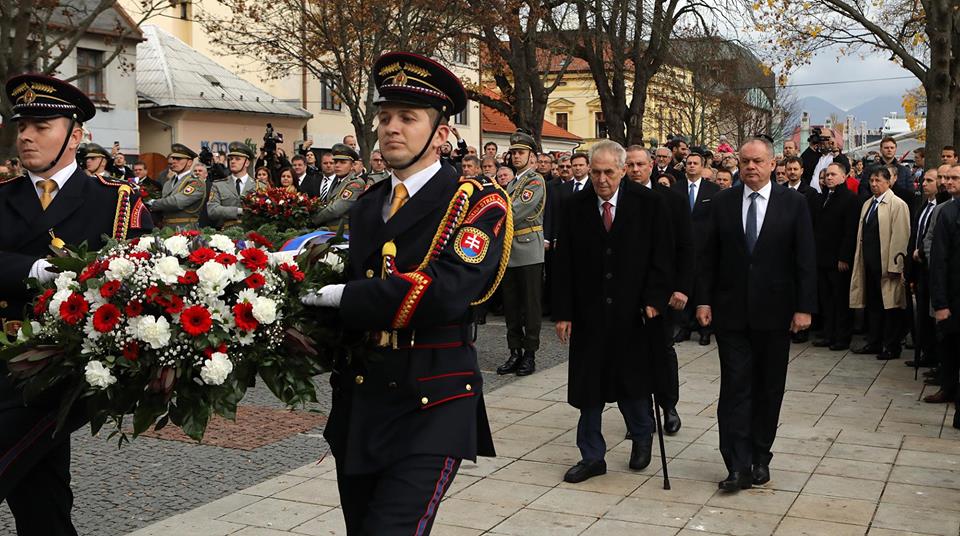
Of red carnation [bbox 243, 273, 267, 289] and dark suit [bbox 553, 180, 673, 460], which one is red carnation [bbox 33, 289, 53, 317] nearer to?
red carnation [bbox 243, 273, 267, 289]

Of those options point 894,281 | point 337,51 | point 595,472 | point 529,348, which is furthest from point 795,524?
point 337,51

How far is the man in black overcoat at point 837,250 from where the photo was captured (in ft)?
41.8

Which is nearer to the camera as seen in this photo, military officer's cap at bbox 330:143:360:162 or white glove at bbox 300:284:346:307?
white glove at bbox 300:284:346:307

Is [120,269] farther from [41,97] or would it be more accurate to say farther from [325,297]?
[41,97]

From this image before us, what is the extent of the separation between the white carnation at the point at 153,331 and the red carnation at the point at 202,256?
0.28m

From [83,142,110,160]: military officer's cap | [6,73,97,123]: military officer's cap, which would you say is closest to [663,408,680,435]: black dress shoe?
[6,73,97,123]: military officer's cap

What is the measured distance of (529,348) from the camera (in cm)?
1084

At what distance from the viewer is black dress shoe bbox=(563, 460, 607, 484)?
6918mm

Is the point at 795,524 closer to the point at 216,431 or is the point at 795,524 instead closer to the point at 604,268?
the point at 604,268

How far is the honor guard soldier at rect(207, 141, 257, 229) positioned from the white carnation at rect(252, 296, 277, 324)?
32.9 ft

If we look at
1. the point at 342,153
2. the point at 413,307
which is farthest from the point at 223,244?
the point at 342,153

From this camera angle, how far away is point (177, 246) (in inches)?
146

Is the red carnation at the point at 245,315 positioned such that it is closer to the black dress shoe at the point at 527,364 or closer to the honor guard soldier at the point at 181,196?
the black dress shoe at the point at 527,364

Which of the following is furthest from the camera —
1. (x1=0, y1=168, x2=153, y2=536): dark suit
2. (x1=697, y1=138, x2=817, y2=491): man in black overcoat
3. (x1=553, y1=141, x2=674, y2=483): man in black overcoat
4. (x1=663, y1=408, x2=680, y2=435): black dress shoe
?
(x1=663, y1=408, x2=680, y2=435): black dress shoe
